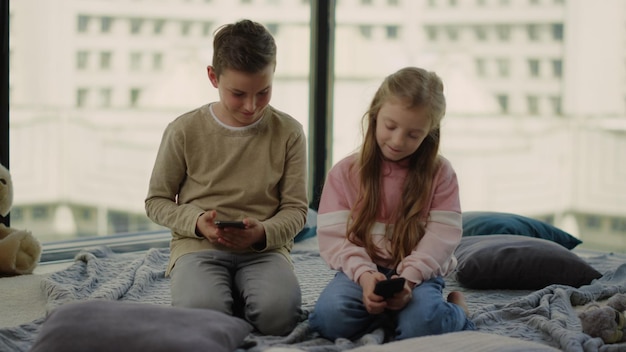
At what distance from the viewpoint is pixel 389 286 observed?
1826 mm

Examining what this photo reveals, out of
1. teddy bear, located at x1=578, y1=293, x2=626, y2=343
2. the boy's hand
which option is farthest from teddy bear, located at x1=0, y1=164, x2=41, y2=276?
teddy bear, located at x1=578, y1=293, x2=626, y2=343

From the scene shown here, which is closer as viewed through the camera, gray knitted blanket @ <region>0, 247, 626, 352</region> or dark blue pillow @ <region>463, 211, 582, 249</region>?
gray knitted blanket @ <region>0, 247, 626, 352</region>

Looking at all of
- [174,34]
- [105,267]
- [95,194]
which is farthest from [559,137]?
[105,267]

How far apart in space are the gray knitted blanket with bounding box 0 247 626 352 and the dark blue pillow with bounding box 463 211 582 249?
149mm

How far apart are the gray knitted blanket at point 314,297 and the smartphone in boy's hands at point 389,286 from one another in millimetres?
108

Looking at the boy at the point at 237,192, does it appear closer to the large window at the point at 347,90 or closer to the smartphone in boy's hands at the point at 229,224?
the smartphone in boy's hands at the point at 229,224

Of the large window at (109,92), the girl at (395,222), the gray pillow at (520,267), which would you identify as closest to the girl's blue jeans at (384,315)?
the girl at (395,222)

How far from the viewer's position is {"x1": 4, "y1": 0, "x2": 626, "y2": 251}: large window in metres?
3.83

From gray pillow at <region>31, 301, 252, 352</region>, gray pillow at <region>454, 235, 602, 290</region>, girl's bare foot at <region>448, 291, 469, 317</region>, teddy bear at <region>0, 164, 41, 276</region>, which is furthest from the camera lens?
teddy bear at <region>0, 164, 41, 276</region>

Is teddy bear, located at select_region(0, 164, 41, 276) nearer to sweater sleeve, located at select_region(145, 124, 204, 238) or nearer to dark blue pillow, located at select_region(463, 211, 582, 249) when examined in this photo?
sweater sleeve, located at select_region(145, 124, 204, 238)

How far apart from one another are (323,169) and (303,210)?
1.60 meters

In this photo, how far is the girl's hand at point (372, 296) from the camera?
6.08 feet

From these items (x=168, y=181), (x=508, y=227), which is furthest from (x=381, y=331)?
(x=508, y=227)

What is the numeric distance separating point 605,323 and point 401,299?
17.8 inches
